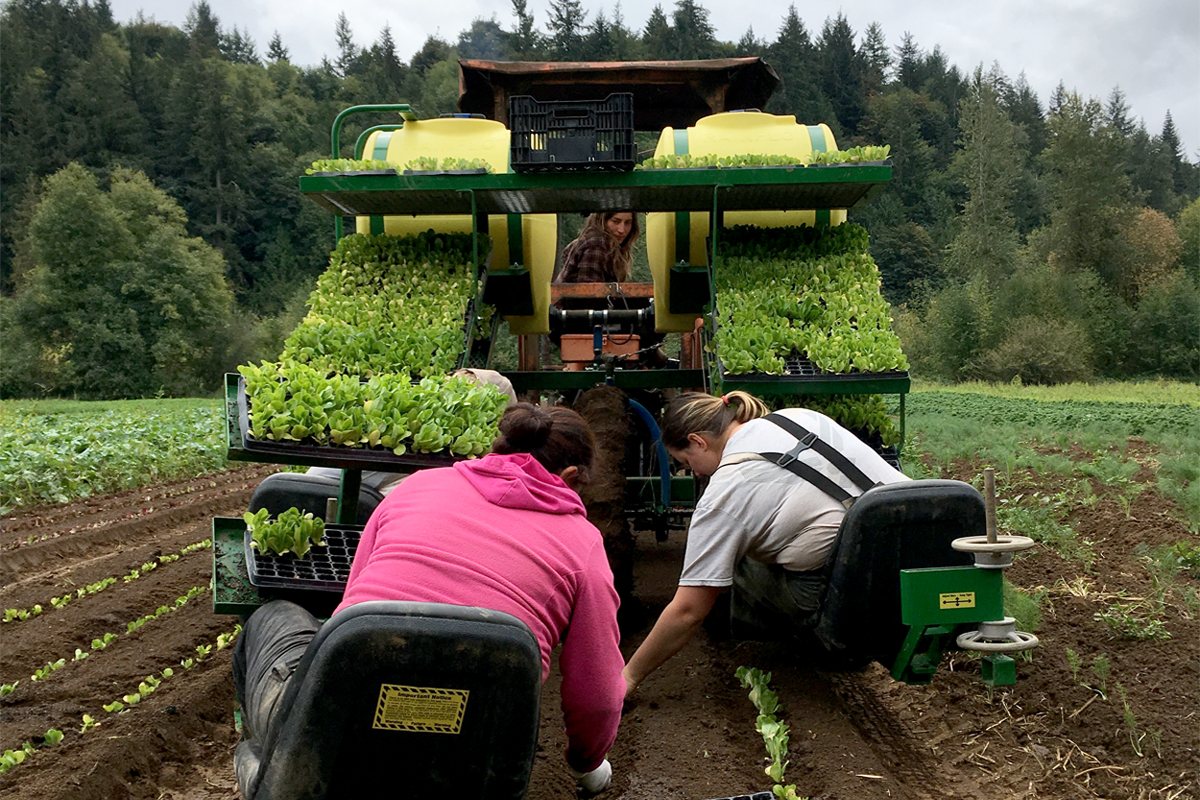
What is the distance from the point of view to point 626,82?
6781 millimetres

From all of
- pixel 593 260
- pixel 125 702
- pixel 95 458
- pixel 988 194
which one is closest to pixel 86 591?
pixel 125 702

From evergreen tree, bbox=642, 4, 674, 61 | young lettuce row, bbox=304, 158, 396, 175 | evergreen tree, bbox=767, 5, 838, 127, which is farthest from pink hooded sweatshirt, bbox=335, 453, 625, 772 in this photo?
evergreen tree, bbox=642, 4, 674, 61

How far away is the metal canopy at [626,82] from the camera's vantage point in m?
6.55

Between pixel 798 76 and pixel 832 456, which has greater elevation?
pixel 798 76

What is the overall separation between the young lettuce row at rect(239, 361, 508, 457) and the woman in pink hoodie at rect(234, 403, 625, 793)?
2.26 ft

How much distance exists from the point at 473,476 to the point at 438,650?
0.55m

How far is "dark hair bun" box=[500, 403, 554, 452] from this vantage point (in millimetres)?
2434

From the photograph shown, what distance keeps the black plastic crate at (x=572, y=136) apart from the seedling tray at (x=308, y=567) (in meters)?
2.01

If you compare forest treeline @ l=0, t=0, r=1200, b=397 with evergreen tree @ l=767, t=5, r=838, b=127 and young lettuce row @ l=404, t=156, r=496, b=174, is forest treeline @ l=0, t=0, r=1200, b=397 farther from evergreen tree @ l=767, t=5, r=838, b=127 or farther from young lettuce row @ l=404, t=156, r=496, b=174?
young lettuce row @ l=404, t=156, r=496, b=174

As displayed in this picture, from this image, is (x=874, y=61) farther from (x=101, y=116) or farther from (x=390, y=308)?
(x=390, y=308)

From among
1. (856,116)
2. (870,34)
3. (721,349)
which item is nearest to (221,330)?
(721,349)

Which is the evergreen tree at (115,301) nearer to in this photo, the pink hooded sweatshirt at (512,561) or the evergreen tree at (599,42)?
the evergreen tree at (599,42)

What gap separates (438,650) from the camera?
6.06 feet

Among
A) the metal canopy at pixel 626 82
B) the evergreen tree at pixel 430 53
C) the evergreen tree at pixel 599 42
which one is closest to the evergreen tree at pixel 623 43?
the evergreen tree at pixel 599 42
